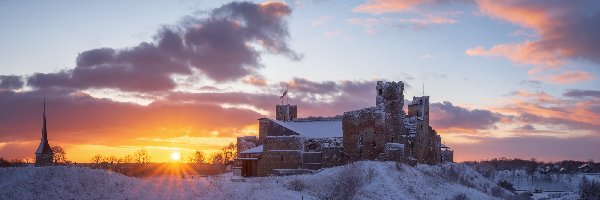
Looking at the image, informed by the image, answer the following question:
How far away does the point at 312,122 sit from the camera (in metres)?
73.9

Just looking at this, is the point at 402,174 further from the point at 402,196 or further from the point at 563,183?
the point at 563,183

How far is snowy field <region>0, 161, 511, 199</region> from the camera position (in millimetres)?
32031

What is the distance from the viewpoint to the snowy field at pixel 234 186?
3203 cm

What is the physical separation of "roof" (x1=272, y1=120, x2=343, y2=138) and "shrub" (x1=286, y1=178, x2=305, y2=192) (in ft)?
62.2

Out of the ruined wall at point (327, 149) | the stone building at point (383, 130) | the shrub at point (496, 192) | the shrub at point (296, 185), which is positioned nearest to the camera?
the shrub at point (296, 185)

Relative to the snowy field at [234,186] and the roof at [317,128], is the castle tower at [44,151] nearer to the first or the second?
the roof at [317,128]

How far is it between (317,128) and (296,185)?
25456mm

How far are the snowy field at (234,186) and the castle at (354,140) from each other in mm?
4961

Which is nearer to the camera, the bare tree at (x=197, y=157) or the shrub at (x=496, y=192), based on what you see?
the shrub at (x=496, y=192)

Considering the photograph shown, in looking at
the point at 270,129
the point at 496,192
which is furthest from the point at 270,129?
the point at 496,192

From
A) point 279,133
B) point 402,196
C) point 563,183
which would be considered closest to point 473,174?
point 279,133

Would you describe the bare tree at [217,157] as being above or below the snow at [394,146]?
below

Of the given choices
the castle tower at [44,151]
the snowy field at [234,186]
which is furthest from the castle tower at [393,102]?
the castle tower at [44,151]

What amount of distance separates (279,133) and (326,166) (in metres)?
7.82
